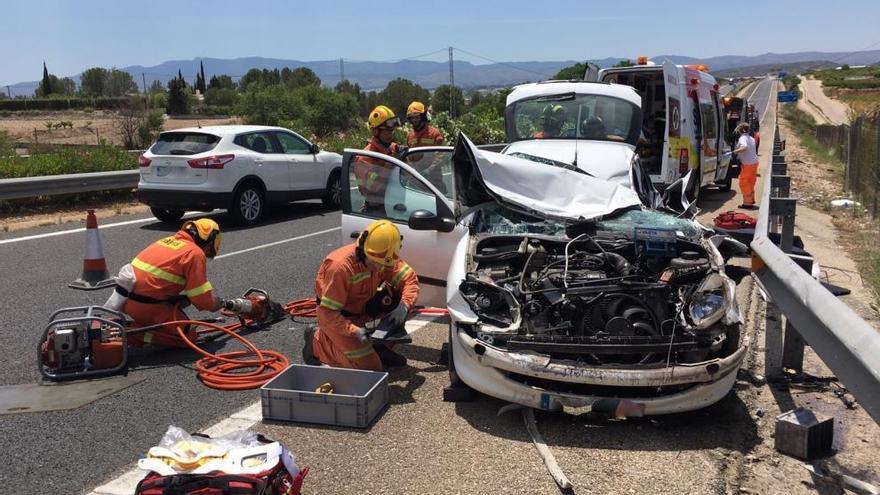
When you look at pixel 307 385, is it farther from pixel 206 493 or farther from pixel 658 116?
pixel 658 116

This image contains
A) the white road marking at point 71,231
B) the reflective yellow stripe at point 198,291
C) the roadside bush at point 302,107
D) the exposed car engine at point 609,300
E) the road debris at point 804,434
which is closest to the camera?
the road debris at point 804,434

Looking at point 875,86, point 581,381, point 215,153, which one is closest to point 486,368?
point 581,381

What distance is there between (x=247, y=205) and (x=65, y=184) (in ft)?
12.0

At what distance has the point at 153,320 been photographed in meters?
5.88

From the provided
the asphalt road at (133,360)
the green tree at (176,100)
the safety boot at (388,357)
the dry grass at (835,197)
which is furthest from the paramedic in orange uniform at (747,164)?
the green tree at (176,100)

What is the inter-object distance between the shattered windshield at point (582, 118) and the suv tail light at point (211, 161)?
496 cm

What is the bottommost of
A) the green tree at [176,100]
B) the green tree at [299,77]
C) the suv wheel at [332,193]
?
the suv wheel at [332,193]

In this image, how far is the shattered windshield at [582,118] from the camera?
33.7 ft

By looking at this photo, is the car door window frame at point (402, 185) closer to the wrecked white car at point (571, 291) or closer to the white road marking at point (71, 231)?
the wrecked white car at point (571, 291)

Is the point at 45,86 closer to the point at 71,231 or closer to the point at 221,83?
the point at 221,83

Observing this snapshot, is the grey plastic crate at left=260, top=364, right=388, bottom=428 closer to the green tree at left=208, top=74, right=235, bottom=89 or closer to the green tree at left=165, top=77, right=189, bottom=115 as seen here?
the green tree at left=165, top=77, right=189, bottom=115

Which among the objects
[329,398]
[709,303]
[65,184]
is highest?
[65,184]

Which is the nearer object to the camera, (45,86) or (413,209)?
(413,209)

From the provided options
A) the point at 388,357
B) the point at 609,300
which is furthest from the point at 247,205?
the point at 609,300
